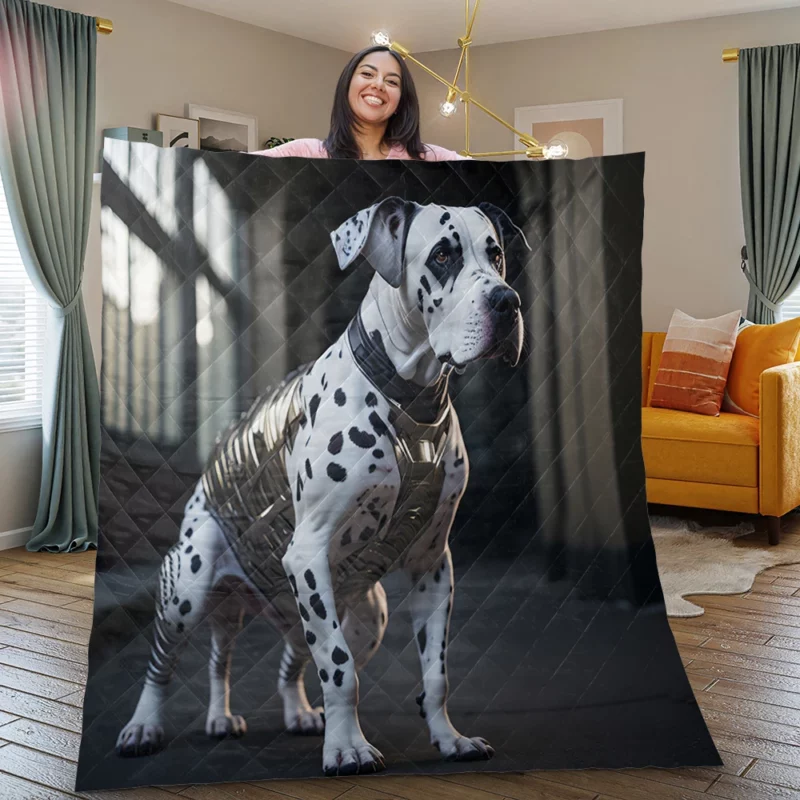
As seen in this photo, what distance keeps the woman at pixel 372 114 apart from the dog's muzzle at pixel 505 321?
2.13ft

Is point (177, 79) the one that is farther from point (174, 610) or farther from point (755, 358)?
point (174, 610)

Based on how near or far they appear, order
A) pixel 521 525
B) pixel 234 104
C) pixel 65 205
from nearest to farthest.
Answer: pixel 521 525, pixel 65 205, pixel 234 104

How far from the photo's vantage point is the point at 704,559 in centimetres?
378

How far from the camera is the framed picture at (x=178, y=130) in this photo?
4.68 metres

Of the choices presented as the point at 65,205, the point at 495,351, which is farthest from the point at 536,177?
the point at 65,205

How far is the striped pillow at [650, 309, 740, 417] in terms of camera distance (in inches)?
177

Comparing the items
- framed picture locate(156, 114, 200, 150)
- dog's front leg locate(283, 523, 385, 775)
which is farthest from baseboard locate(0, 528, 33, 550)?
dog's front leg locate(283, 523, 385, 775)

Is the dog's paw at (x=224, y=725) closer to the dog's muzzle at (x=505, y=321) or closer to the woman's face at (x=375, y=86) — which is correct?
the dog's muzzle at (x=505, y=321)

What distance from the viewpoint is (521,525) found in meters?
Result: 1.97

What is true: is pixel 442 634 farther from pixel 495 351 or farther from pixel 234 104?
pixel 234 104

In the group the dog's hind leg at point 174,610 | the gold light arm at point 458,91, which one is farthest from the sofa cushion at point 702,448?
the dog's hind leg at point 174,610

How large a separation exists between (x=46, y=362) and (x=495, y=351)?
2.80m

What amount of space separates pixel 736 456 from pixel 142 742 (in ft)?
9.78

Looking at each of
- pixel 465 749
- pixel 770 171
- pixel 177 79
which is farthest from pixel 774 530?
pixel 177 79
